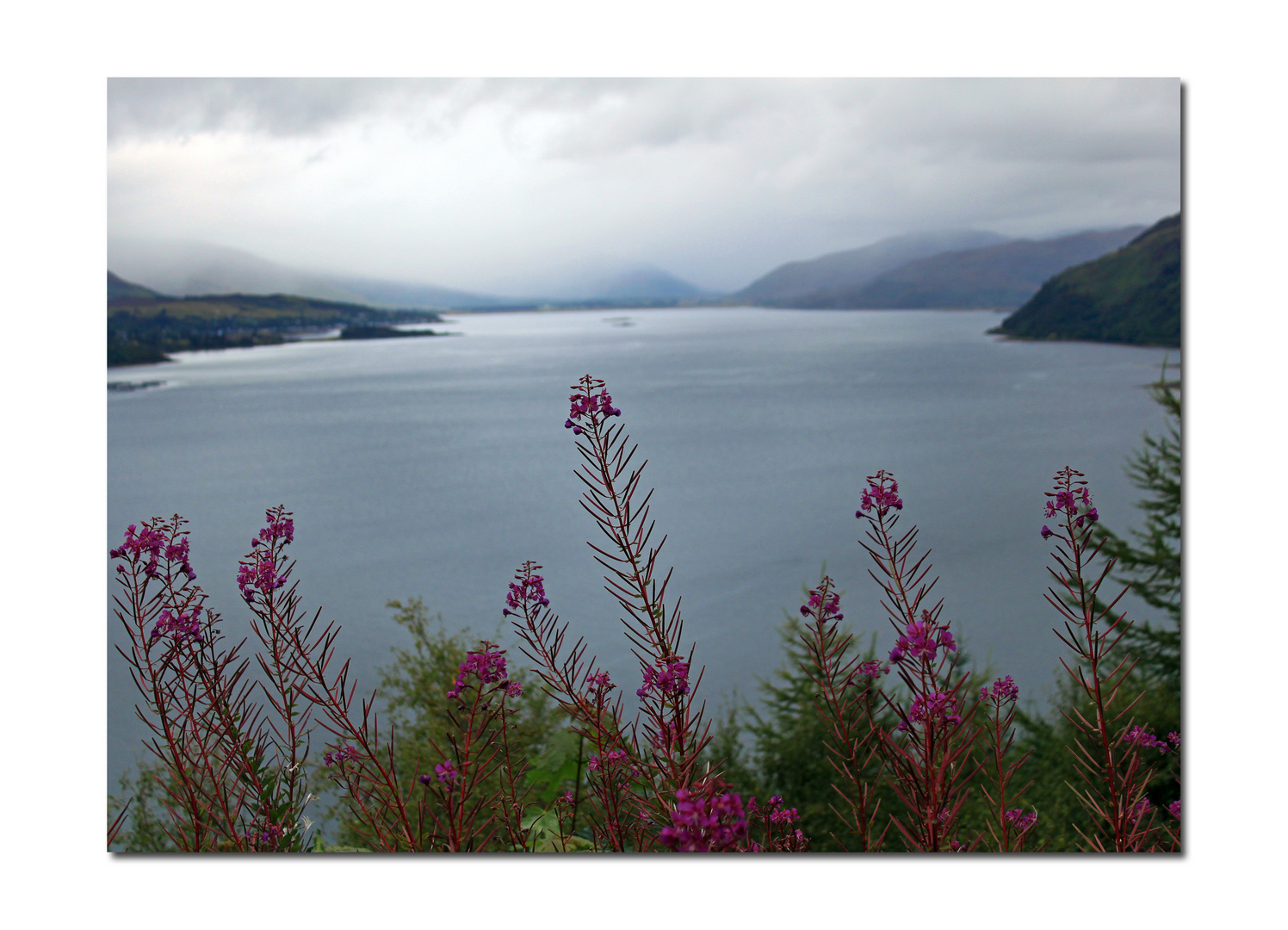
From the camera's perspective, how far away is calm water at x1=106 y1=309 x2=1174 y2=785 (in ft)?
17.5

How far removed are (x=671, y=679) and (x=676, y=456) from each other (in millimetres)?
5334

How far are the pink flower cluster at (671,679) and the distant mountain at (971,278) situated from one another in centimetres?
452

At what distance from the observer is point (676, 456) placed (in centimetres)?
661

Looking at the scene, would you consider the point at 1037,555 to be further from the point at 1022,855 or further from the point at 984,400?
the point at 1022,855

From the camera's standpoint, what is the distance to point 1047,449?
6.00m

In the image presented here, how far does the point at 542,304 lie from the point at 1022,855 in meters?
3.94

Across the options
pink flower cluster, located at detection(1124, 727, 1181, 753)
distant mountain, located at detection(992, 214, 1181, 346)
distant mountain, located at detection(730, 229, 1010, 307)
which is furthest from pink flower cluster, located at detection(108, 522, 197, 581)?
distant mountain, located at detection(730, 229, 1010, 307)

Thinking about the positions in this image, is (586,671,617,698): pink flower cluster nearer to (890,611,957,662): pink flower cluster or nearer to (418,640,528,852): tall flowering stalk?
(418,640,528,852): tall flowering stalk

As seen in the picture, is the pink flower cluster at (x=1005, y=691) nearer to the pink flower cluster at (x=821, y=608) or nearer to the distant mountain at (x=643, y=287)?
the pink flower cluster at (x=821, y=608)

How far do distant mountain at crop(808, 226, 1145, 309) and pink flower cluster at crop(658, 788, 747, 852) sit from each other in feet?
15.5

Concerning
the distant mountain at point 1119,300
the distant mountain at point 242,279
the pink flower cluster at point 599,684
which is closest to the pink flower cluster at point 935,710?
the pink flower cluster at point 599,684
